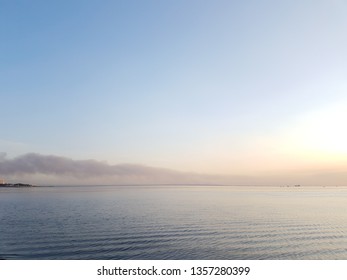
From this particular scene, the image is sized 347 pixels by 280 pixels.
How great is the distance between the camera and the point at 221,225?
5366 cm

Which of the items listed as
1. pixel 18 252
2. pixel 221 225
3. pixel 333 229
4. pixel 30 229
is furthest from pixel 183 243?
pixel 333 229

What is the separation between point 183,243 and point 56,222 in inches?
Answer: 1089

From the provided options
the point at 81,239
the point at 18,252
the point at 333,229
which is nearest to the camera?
the point at 18,252

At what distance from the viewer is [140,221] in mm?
57156

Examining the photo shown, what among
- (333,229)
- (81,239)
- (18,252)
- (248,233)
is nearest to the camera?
(18,252)
